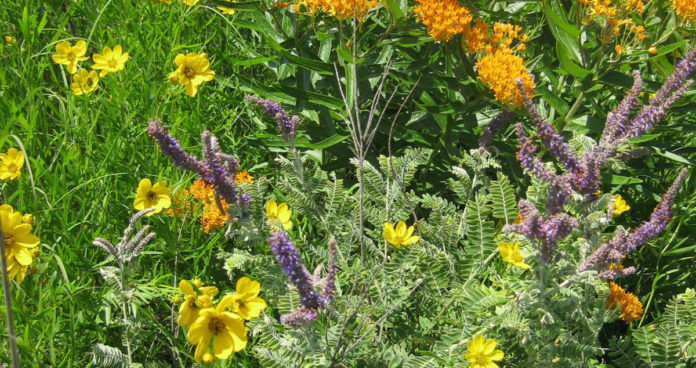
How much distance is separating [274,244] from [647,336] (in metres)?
1.35

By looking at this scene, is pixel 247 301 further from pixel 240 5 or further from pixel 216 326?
pixel 240 5

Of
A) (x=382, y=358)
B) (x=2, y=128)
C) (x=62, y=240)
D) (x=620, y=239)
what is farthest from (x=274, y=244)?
(x=2, y=128)

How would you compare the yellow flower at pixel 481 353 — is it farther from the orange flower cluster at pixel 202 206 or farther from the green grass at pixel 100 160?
the orange flower cluster at pixel 202 206

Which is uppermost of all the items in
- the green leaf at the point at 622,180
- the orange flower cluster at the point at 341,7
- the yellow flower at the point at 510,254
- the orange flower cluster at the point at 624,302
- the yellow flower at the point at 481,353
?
the orange flower cluster at the point at 341,7

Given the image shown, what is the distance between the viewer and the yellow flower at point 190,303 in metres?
1.51

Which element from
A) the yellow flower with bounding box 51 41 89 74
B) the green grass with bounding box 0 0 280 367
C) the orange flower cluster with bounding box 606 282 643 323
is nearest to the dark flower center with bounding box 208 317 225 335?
the green grass with bounding box 0 0 280 367

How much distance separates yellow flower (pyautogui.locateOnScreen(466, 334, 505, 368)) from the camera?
5.64 ft

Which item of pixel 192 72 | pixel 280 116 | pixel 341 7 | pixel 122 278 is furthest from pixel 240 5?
pixel 122 278

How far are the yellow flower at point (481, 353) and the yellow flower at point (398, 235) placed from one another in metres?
0.33

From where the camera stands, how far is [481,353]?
1729mm

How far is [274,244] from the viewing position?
1471mm

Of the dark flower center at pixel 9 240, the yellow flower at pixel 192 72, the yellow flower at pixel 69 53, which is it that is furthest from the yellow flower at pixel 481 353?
the yellow flower at pixel 69 53

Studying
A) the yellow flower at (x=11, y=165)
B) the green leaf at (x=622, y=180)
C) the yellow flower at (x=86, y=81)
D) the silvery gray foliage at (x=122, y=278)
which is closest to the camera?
the silvery gray foliage at (x=122, y=278)

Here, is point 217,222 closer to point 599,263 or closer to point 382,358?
point 382,358
